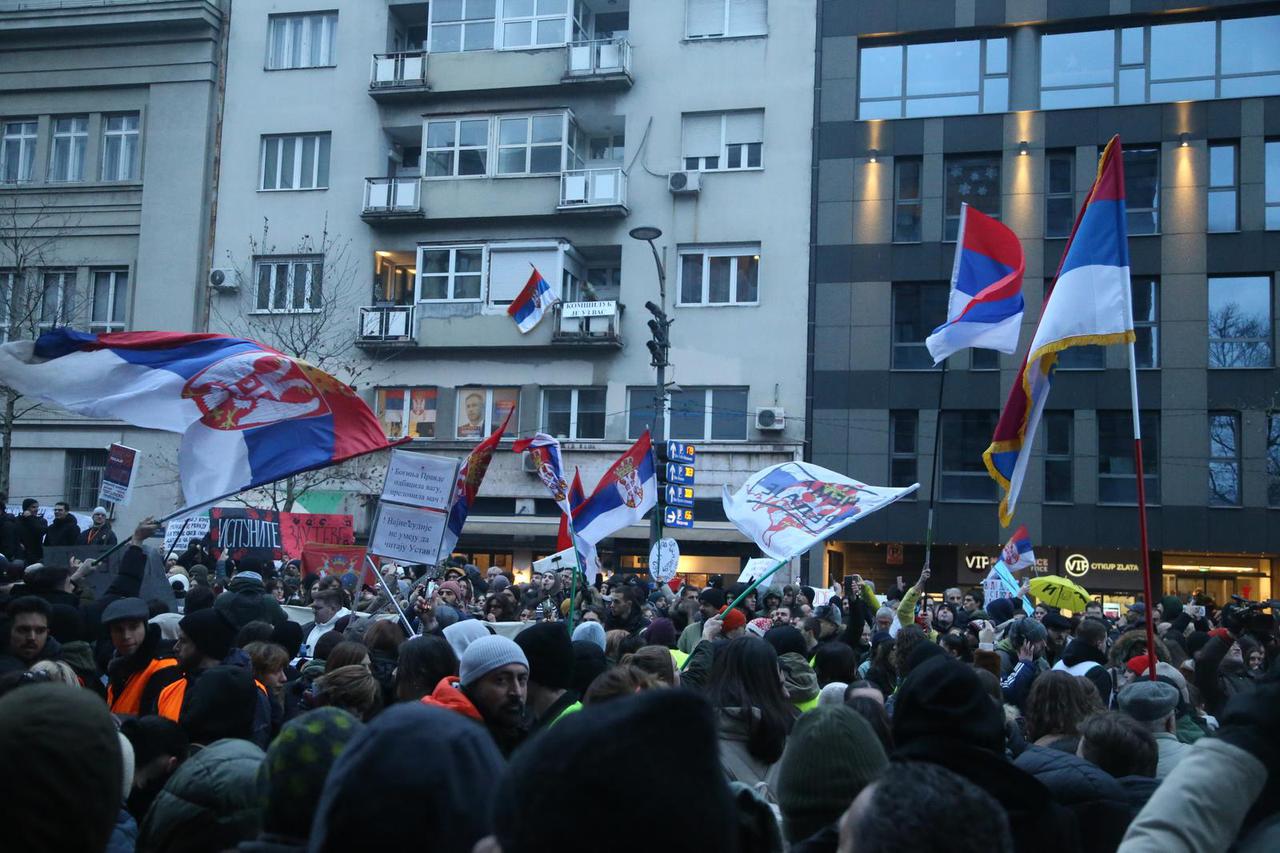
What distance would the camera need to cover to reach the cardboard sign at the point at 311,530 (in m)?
21.5

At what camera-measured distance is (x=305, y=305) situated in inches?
Result: 1320

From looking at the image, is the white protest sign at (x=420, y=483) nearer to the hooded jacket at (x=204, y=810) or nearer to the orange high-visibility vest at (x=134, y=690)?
the orange high-visibility vest at (x=134, y=690)

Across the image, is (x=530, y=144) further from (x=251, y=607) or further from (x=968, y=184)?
(x=251, y=607)

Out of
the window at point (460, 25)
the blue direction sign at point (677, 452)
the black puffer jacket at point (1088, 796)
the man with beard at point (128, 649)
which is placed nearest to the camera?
the black puffer jacket at point (1088, 796)

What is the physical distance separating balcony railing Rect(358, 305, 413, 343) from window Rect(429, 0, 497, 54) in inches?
290

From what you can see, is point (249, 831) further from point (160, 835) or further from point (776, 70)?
point (776, 70)

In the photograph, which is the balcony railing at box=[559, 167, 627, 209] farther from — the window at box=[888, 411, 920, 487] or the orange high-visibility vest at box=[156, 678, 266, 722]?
the orange high-visibility vest at box=[156, 678, 266, 722]

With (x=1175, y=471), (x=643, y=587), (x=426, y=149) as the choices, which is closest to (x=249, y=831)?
(x=643, y=587)

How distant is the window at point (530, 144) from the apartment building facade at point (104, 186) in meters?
8.79

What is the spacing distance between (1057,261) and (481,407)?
1525cm

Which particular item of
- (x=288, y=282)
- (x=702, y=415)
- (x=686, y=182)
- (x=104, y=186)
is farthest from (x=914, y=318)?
(x=104, y=186)

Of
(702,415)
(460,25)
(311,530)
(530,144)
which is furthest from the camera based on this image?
(460,25)

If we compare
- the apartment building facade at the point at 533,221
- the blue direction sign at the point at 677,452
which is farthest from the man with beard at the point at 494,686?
the apartment building facade at the point at 533,221

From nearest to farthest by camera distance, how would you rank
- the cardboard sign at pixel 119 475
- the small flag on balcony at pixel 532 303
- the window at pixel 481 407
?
the cardboard sign at pixel 119 475 < the small flag on balcony at pixel 532 303 < the window at pixel 481 407
